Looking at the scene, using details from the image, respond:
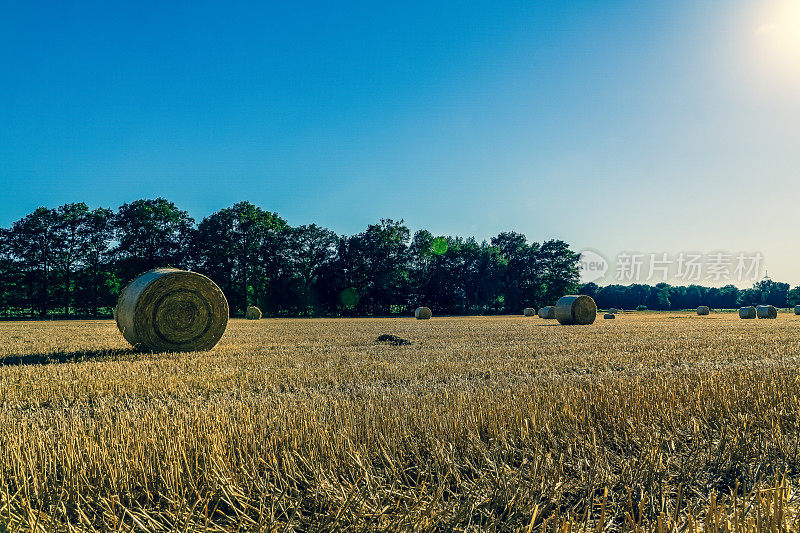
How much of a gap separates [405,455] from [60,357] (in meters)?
9.33

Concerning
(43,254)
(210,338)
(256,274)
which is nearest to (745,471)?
(210,338)

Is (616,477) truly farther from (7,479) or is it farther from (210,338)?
(210,338)

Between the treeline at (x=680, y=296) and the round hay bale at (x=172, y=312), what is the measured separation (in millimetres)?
86426

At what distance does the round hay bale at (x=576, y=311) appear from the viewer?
2469 centimetres

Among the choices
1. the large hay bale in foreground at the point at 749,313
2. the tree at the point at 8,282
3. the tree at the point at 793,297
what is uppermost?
the tree at the point at 793,297

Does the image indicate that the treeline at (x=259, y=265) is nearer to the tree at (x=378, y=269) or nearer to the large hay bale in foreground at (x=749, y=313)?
the tree at (x=378, y=269)

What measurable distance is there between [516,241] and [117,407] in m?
69.5

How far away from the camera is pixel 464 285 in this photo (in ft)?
208

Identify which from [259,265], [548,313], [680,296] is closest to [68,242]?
[259,265]

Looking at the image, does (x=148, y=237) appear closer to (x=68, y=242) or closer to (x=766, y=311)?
(x=68, y=242)

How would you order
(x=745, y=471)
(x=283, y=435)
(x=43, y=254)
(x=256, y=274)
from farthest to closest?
(x=256, y=274), (x=43, y=254), (x=283, y=435), (x=745, y=471)

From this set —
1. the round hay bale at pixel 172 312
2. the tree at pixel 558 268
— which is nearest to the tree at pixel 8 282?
the round hay bale at pixel 172 312

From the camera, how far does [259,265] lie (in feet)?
181

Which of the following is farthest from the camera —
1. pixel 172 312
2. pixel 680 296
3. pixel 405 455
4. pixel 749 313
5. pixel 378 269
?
pixel 680 296
